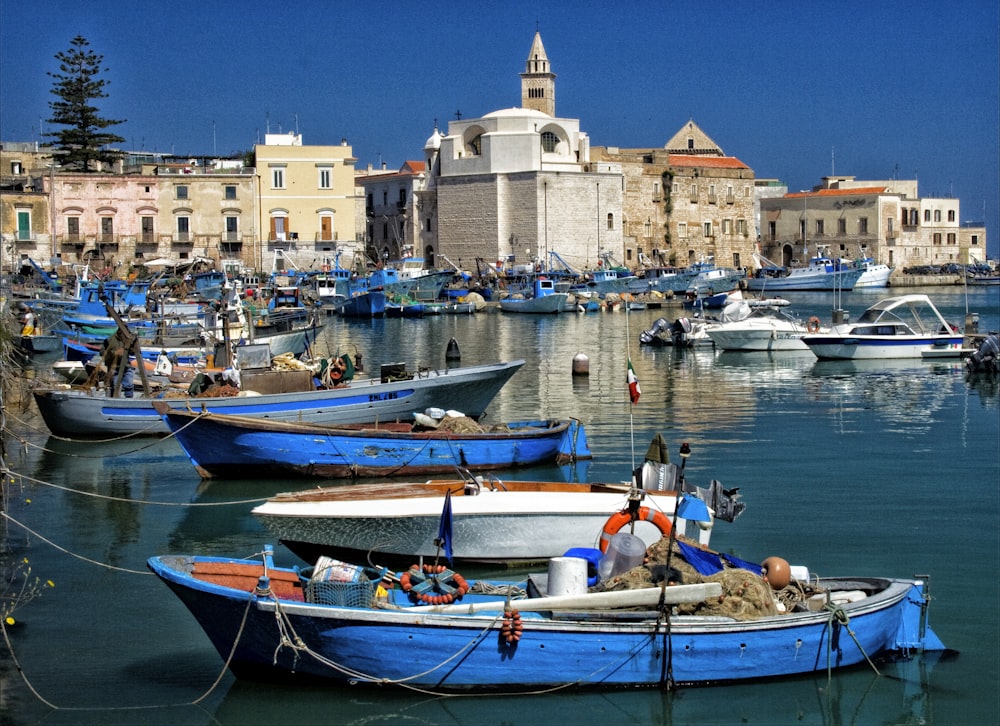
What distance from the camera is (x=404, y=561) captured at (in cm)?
1115

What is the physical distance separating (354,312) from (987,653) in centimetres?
4509

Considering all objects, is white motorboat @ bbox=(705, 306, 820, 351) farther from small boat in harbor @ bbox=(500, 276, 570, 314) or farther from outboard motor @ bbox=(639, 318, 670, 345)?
small boat in harbor @ bbox=(500, 276, 570, 314)

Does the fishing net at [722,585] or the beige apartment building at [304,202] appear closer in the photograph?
the fishing net at [722,585]

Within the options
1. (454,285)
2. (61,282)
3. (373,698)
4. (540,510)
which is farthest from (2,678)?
(454,285)

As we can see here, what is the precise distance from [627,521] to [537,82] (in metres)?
67.0

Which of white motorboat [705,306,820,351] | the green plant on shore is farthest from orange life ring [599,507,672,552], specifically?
white motorboat [705,306,820,351]

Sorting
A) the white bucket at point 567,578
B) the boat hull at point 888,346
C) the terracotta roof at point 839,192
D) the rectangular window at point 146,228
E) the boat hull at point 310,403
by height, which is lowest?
the white bucket at point 567,578

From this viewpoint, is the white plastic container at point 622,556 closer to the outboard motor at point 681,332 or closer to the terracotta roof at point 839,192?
the outboard motor at point 681,332

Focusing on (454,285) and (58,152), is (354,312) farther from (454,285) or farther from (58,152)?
(58,152)

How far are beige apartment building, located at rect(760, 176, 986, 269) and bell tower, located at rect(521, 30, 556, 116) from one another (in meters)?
19.2

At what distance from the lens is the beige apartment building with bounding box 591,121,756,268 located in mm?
71750

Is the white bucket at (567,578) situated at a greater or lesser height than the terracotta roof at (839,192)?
lesser

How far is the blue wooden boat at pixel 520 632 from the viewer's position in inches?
329

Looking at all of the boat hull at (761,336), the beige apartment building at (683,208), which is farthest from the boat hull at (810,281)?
the boat hull at (761,336)
